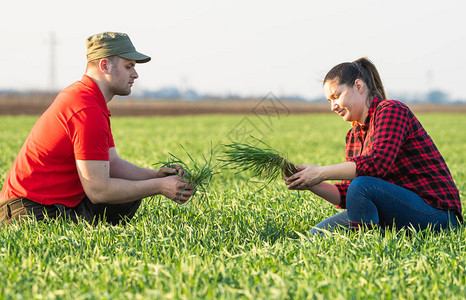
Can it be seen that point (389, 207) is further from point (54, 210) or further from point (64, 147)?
point (54, 210)

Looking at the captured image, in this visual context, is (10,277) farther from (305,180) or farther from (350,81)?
(350,81)

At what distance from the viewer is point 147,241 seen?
3420 millimetres

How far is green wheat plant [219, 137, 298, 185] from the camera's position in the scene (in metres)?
3.93

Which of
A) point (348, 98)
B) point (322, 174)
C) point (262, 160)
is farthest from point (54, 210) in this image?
point (348, 98)

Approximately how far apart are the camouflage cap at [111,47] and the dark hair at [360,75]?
1488 millimetres

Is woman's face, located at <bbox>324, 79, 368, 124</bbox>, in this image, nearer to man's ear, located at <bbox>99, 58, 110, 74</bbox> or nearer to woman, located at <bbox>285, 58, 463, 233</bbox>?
woman, located at <bbox>285, 58, 463, 233</bbox>

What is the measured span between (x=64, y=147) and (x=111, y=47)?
84cm

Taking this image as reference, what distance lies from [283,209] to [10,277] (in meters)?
2.57

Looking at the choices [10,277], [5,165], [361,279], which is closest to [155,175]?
[10,277]

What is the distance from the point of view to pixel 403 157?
3787 millimetres

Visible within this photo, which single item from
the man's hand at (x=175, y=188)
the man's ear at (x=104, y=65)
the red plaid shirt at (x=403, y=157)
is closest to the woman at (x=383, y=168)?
the red plaid shirt at (x=403, y=157)

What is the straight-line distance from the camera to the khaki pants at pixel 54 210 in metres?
3.89

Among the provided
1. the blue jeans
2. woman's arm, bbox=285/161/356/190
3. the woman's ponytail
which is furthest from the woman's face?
the blue jeans

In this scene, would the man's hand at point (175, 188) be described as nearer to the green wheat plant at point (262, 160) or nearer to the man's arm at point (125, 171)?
the green wheat plant at point (262, 160)
